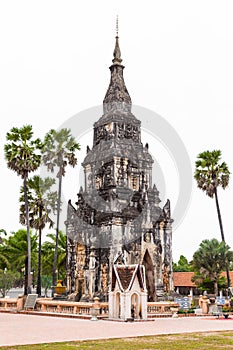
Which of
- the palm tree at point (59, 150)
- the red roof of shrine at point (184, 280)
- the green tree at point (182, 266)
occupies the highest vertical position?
the palm tree at point (59, 150)

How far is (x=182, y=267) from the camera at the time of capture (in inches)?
3332

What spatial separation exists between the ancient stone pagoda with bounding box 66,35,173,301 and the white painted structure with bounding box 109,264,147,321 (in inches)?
310

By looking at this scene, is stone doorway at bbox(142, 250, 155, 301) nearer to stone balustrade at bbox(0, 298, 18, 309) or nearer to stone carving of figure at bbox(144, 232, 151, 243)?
stone carving of figure at bbox(144, 232, 151, 243)

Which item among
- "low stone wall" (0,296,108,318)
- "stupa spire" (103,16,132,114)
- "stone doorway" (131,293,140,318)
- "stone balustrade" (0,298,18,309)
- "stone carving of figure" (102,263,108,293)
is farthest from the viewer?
"stupa spire" (103,16,132,114)

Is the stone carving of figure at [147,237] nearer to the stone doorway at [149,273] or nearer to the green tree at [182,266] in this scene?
the stone doorway at [149,273]

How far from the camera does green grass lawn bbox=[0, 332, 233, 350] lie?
11930 mm

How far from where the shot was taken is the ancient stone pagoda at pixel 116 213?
32375 mm

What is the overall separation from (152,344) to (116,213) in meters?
20.0

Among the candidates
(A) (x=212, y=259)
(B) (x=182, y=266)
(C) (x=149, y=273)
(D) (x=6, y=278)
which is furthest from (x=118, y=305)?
(B) (x=182, y=266)

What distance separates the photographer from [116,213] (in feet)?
107

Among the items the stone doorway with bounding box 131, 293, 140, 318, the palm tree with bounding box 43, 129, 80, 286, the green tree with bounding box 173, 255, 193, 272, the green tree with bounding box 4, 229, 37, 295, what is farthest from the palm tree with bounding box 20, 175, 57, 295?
the green tree with bounding box 173, 255, 193, 272

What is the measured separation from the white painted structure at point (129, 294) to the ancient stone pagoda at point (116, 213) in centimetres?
787

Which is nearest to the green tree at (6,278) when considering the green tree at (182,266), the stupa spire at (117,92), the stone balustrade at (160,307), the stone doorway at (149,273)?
the stupa spire at (117,92)

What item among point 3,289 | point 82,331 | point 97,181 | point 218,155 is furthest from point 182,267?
point 82,331
